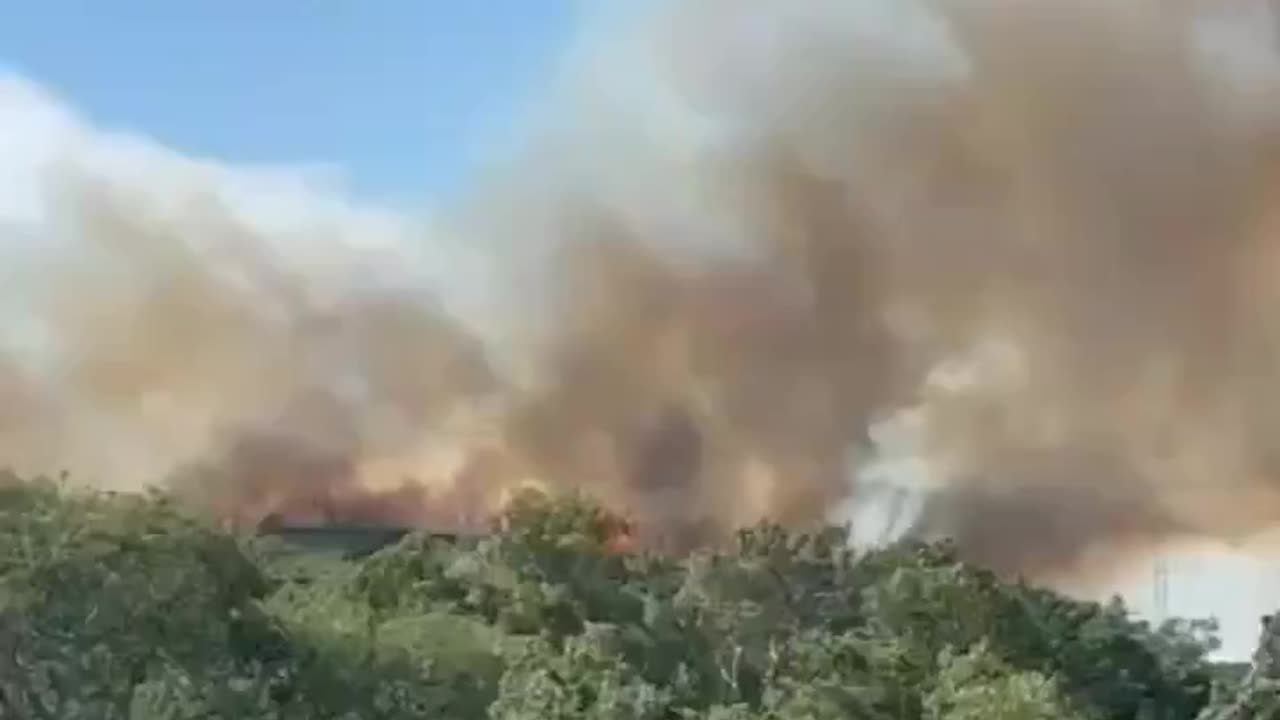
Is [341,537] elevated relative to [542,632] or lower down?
elevated

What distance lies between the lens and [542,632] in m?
26.4

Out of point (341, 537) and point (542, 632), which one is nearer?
point (542, 632)

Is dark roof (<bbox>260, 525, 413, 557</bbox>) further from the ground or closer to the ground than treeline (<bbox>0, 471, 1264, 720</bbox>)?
further from the ground

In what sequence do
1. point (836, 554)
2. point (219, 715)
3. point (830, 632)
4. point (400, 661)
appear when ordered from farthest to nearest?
point (836, 554) → point (830, 632) → point (400, 661) → point (219, 715)

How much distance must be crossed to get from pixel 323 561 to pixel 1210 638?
13.1m

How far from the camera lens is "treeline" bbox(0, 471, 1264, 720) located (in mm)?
17812

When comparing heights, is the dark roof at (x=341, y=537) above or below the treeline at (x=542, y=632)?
above

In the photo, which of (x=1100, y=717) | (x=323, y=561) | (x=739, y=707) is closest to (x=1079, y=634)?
(x=1100, y=717)

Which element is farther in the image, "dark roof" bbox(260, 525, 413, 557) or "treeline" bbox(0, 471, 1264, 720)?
"dark roof" bbox(260, 525, 413, 557)

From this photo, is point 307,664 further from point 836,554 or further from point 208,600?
point 836,554

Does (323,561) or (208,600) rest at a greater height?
(323,561)

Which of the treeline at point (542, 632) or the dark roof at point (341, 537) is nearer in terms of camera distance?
the treeline at point (542, 632)

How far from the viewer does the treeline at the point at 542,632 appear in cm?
1781

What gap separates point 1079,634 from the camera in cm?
2855
